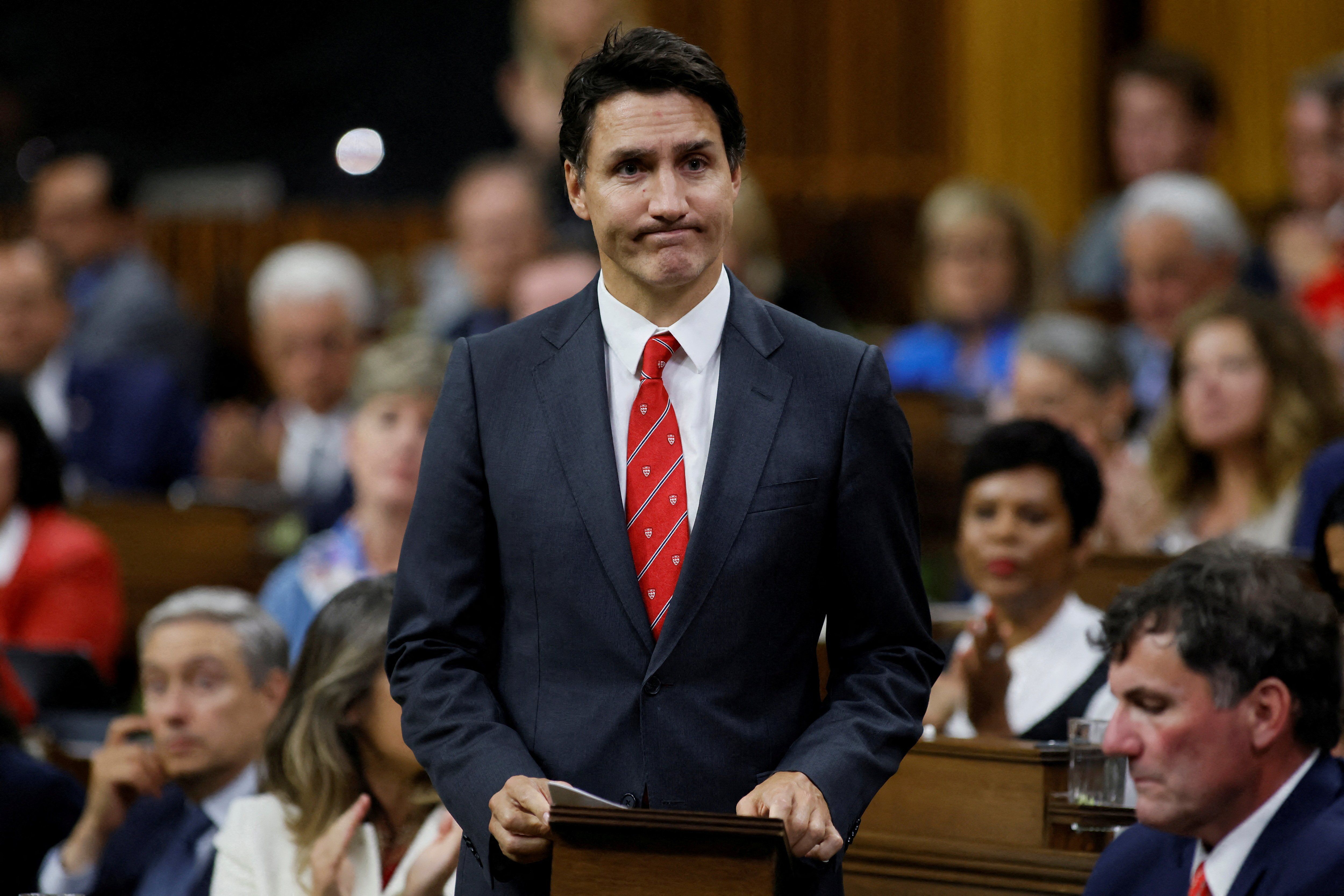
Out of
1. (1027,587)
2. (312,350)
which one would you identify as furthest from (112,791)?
(312,350)

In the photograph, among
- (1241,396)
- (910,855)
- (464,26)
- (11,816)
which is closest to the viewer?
(910,855)

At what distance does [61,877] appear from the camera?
312 centimetres

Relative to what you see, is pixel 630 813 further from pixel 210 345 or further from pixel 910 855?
pixel 210 345

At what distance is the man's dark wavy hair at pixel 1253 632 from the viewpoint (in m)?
2.27

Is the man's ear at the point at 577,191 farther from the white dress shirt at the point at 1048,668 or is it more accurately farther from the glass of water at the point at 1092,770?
the white dress shirt at the point at 1048,668

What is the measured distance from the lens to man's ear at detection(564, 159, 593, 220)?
1957mm

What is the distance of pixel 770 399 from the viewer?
1922mm

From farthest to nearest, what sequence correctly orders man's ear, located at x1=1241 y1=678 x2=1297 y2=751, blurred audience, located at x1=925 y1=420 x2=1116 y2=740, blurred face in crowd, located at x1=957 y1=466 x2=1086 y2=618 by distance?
blurred face in crowd, located at x1=957 y1=466 x2=1086 y2=618 < blurred audience, located at x1=925 y1=420 x2=1116 y2=740 < man's ear, located at x1=1241 y1=678 x2=1297 y2=751

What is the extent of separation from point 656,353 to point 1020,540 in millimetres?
1646

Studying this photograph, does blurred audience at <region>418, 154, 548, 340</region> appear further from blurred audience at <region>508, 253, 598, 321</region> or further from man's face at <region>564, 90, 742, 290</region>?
man's face at <region>564, 90, 742, 290</region>

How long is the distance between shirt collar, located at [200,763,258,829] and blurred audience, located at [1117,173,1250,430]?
2875 mm

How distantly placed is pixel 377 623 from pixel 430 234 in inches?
211

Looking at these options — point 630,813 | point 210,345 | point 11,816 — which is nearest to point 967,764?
point 630,813

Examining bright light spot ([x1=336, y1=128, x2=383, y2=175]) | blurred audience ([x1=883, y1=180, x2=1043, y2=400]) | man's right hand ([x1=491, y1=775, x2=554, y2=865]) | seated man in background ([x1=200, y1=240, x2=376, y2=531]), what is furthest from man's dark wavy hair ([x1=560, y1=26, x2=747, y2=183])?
bright light spot ([x1=336, y1=128, x2=383, y2=175])
